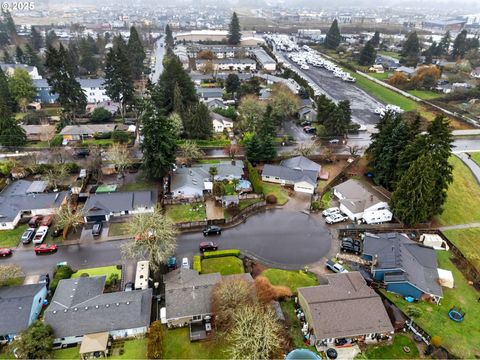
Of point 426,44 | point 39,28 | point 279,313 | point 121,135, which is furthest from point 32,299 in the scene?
point 39,28

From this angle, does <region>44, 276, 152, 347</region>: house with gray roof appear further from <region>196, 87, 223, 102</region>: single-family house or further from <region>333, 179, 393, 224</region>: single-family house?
<region>196, 87, 223, 102</region>: single-family house

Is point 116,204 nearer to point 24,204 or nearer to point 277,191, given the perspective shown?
point 24,204

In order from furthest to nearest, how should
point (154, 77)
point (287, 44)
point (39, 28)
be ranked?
1. point (39, 28)
2. point (287, 44)
3. point (154, 77)

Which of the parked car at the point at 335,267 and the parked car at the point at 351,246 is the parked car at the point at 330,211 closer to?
the parked car at the point at 351,246

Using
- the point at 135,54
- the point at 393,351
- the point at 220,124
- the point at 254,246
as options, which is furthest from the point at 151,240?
the point at 135,54

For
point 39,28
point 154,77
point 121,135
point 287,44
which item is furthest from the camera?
point 39,28

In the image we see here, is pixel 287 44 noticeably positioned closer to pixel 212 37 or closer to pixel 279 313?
pixel 212 37

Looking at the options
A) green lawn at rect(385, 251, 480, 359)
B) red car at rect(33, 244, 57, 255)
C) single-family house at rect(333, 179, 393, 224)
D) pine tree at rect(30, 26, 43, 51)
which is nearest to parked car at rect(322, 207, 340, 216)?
single-family house at rect(333, 179, 393, 224)

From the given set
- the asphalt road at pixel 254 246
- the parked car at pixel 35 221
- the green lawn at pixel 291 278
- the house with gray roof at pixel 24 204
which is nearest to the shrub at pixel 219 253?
the asphalt road at pixel 254 246
